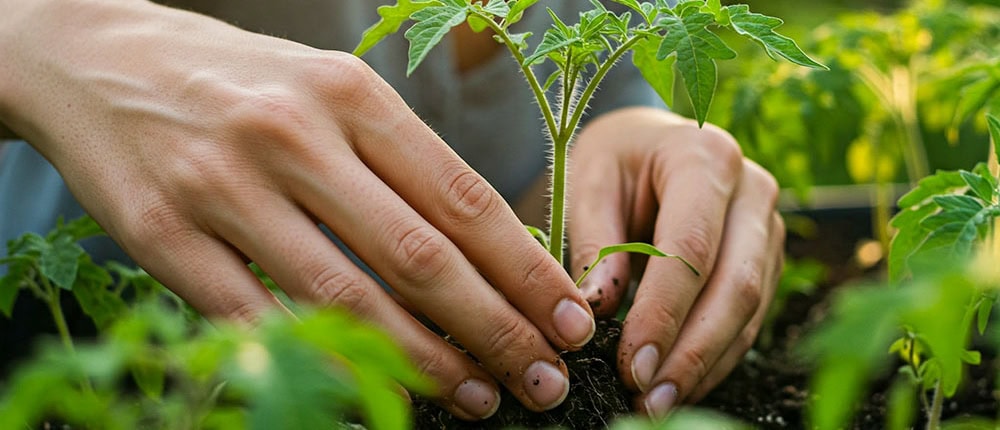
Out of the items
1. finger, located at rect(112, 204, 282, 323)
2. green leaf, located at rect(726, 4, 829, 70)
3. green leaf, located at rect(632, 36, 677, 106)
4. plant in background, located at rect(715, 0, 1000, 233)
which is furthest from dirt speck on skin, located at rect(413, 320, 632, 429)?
plant in background, located at rect(715, 0, 1000, 233)

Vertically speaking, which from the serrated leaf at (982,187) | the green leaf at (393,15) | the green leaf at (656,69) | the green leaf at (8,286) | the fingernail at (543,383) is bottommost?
the fingernail at (543,383)

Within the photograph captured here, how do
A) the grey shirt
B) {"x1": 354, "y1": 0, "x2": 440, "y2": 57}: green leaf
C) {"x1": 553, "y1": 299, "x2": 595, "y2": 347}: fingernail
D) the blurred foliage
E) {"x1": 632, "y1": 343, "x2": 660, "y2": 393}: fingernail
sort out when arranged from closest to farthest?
{"x1": 354, "y1": 0, "x2": 440, "y2": 57}: green leaf → {"x1": 553, "y1": 299, "x2": 595, "y2": 347}: fingernail → {"x1": 632, "y1": 343, "x2": 660, "y2": 393}: fingernail → the blurred foliage → the grey shirt

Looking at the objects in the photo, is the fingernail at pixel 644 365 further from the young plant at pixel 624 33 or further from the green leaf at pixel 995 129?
the green leaf at pixel 995 129

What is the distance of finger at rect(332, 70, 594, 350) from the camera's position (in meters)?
1.00

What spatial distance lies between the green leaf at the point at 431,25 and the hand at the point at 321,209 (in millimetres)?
151

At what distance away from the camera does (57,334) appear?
183 centimetres

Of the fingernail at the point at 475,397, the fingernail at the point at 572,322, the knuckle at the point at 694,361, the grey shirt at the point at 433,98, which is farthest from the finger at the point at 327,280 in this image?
the grey shirt at the point at 433,98

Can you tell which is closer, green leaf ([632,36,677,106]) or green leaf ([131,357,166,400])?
green leaf ([632,36,677,106])

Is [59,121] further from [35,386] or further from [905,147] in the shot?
[905,147]

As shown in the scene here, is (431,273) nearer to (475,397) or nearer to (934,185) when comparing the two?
(475,397)

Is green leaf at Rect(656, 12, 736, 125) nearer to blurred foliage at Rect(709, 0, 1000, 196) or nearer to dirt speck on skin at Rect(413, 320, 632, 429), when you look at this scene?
dirt speck on skin at Rect(413, 320, 632, 429)

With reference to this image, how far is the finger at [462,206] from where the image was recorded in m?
1.00

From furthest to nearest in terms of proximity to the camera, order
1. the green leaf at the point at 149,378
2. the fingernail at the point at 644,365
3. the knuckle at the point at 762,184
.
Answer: the knuckle at the point at 762,184
the green leaf at the point at 149,378
the fingernail at the point at 644,365

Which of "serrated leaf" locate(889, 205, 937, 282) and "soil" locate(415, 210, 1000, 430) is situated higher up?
"serrated leaf" locate(889, 205, 937, 282)
